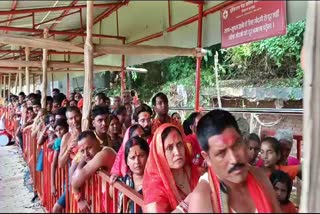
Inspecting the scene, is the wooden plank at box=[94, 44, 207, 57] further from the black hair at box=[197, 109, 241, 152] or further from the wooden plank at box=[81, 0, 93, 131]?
the black hair at box=[197, 109, 241, 152]

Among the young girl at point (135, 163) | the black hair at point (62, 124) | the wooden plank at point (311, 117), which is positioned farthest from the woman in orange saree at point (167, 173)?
the black hair at point (62, 124)

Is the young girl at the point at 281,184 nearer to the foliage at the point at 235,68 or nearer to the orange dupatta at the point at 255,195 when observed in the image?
the orange dupatta at the point at 255,195

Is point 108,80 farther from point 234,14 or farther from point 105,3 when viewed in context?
point 234,14

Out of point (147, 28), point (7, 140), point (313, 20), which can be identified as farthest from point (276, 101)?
point (7, 140)

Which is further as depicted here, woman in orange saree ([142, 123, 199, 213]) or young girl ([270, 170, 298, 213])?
young girl ([270, 170, 298, 213])

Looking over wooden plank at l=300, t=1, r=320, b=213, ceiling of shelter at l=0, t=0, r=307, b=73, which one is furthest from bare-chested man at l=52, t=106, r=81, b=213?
wooden plank at l=300, t=1, r=320, b=213

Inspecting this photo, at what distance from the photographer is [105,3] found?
3.84 m

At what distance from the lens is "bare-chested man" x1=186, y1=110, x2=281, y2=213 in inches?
43.4

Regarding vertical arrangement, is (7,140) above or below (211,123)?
below

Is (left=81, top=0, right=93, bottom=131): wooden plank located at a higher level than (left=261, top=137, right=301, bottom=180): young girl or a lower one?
higher

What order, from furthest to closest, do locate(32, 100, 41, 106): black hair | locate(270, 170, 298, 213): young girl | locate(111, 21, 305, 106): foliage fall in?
locate(32, 100, 41, 106): black hair
locate(111, 21, 305, 106): foliage
locate(270, 170, 298, 213): young girl

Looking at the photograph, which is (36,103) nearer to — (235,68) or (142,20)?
(142,20)

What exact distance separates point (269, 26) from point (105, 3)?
2433 millimetres

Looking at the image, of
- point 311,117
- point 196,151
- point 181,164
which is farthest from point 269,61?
point 311,117
